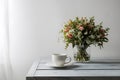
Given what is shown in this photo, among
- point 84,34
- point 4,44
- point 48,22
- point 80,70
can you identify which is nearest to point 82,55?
point 84,34

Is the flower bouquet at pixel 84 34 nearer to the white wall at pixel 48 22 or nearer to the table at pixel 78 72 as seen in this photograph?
the table at pixel 78 72

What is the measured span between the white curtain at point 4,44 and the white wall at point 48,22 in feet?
0.13

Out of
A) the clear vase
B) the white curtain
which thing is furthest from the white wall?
the clear vase

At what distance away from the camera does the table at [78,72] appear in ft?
5.60

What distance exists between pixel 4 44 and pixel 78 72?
101 cm

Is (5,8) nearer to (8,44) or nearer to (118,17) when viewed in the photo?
(8,44)

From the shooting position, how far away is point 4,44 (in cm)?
254

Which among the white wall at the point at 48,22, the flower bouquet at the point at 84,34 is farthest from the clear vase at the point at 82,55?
the white wall at the point at 48,22

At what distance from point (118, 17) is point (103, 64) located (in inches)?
25.5

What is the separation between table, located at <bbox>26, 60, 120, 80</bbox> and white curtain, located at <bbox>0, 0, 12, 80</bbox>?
53 centimetres

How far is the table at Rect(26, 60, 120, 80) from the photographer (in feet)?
5.60

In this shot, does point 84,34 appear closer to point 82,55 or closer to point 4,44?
point 82,55

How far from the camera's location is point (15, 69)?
102 inches

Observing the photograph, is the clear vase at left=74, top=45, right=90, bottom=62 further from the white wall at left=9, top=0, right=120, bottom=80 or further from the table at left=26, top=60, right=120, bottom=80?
the white wall at left=9, top=0, right=120, bottom=80
